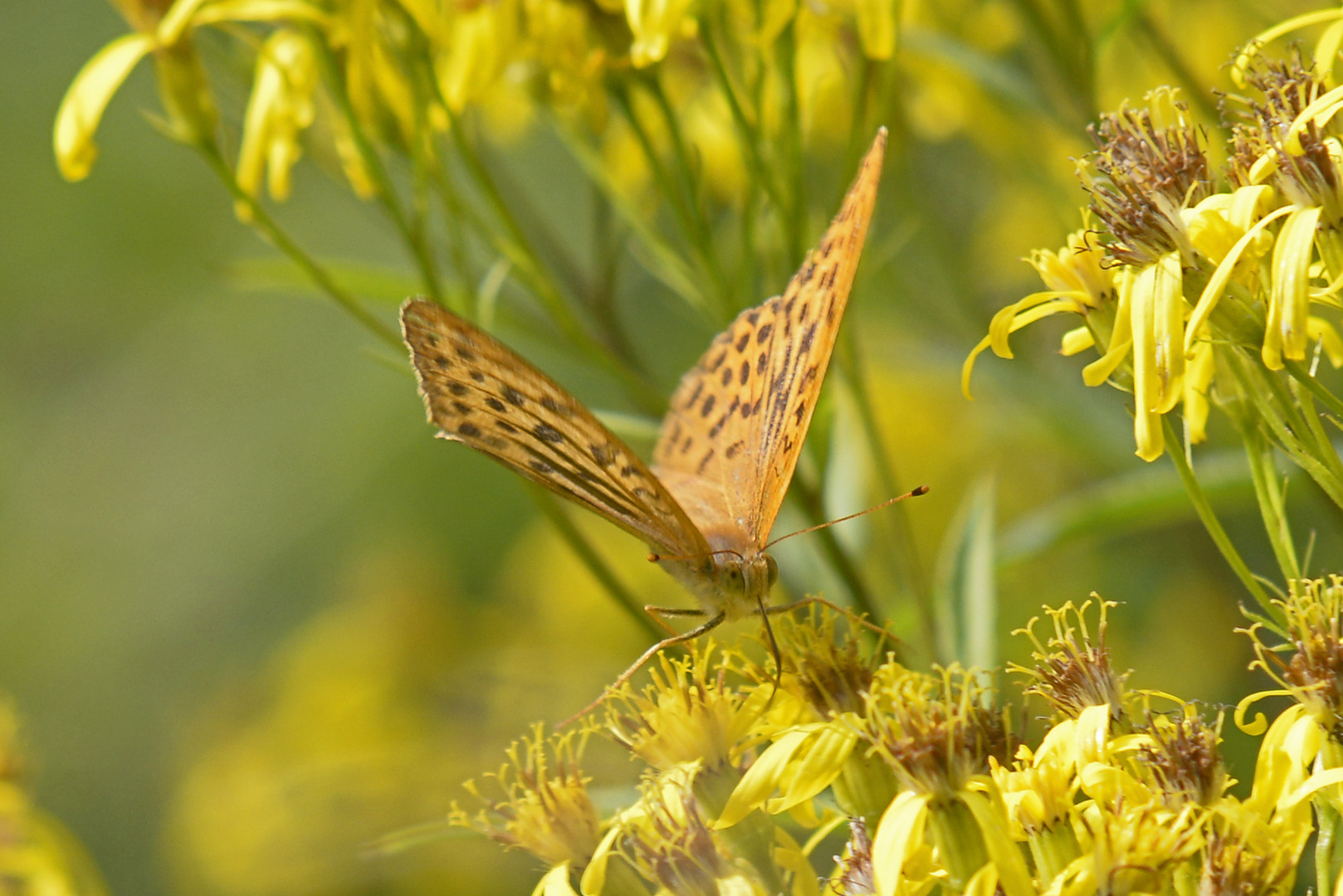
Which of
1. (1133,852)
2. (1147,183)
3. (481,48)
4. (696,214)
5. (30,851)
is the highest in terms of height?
(481,48)

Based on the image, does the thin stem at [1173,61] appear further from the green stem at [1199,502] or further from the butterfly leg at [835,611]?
the butterfly leg at [835,611]

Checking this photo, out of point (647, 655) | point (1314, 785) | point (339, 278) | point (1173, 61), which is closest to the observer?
point (1314, 785)

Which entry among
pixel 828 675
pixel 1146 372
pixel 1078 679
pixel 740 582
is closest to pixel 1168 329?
pixel 1146 372

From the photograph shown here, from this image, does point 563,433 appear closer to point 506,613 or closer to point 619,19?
point 619,19

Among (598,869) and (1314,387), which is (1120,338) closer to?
(1314,387)

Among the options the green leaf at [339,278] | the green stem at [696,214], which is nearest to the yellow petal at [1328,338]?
the green stem at [696,214]

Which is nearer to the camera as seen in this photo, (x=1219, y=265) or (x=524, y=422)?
(x=1219, y=265)

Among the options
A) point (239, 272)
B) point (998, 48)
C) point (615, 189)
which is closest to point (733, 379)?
point (615, 189)
